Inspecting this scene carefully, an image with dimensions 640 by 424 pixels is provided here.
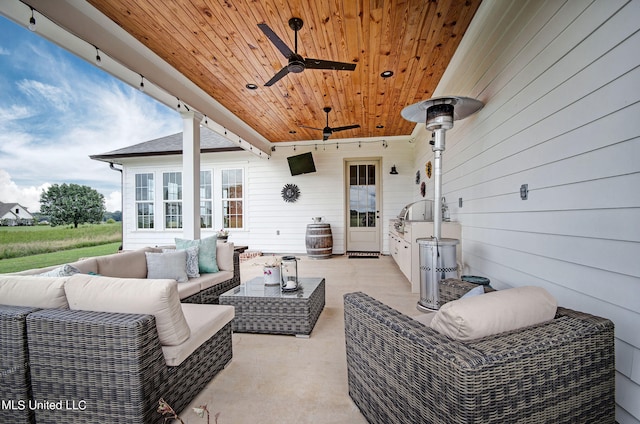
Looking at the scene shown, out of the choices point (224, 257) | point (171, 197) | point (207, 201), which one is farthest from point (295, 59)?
point (171, 197)

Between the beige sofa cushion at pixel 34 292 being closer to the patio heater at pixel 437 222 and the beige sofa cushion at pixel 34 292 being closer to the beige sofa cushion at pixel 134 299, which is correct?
the beige sofa cushion at pixel 134 299

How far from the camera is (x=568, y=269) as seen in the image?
62.9 inches

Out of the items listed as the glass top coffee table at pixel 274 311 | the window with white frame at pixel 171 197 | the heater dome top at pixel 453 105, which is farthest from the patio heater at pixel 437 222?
the window with white frame at pixel 171 197

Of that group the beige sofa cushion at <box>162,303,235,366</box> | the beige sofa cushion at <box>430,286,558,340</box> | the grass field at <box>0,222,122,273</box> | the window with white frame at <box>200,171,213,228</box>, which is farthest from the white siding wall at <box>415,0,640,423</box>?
the window with white frame at <box>200,171,213,228</box>

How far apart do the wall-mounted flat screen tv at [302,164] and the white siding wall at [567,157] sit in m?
4.67

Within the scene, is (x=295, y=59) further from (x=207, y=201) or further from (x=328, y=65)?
(x=207, y=201)

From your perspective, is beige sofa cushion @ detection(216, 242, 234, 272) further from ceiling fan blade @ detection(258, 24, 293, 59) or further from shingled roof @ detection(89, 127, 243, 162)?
shingled roof @ detection(89, 127, 243, 162)

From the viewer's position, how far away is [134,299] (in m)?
1.38

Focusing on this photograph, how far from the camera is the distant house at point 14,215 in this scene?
351cm

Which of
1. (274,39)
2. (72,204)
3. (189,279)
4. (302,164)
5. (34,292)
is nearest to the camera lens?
(34,292)

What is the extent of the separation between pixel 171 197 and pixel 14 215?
14.3 feet

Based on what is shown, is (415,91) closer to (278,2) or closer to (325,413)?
(278,2)

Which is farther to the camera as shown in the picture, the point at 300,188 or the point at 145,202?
the point at 145,202

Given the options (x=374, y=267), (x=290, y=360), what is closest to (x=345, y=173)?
(x=374, y=267)
